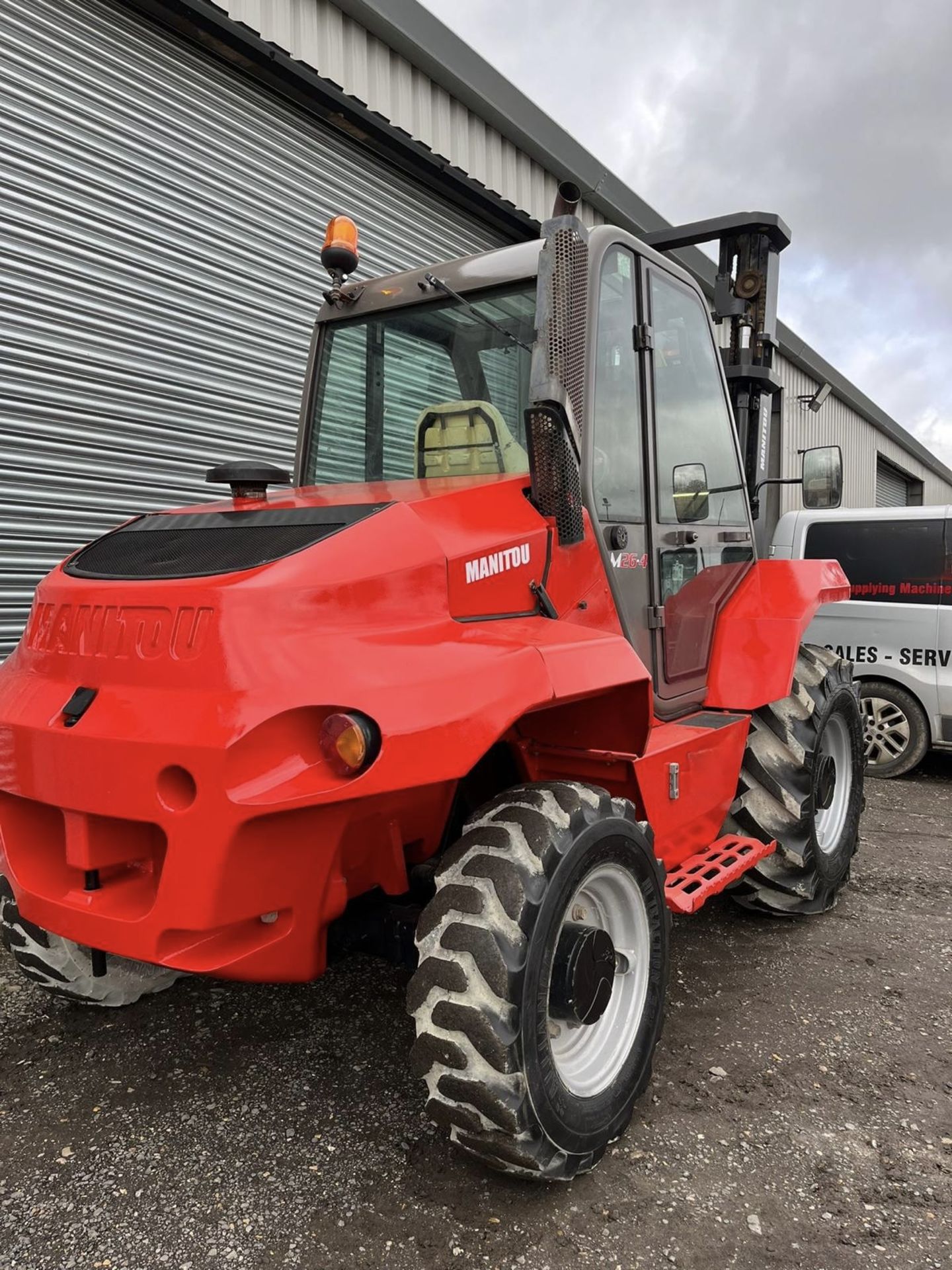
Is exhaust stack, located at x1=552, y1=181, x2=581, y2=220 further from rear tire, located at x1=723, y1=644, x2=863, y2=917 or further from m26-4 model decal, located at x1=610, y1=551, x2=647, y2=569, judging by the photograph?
rear tire, located at x1=723, y1=644, x2=863, y2=917

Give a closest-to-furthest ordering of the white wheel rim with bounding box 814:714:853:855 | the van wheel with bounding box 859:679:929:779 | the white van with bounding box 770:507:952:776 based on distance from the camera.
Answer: the white wheel rim with bounding box 814:714:853:855 < the white van with bounding box 770:507:952:776 < the van wheel with bounding box 859:679:929:779

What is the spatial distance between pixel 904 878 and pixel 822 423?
14.9m

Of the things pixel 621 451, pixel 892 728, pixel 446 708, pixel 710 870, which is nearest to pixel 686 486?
pixel 621 451

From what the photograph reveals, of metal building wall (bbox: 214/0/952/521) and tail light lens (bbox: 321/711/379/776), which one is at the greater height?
metal building wall (bbox: 214/0/952/521)

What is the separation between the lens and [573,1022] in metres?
2.36

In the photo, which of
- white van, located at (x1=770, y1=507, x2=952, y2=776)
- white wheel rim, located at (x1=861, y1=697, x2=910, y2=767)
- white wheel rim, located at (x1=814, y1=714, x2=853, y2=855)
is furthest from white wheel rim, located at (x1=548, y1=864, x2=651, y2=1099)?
white wheel rim, located at (x1=861, y1=697, x2=910, y2=767)

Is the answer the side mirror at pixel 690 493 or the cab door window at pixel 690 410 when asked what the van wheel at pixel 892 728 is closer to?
the cab door window at pixel 690 410

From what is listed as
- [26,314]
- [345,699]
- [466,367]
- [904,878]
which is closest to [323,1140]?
[345,699]

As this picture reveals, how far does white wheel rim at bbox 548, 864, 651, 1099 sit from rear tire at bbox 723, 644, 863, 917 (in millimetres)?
1187

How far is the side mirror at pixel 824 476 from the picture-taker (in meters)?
4.02

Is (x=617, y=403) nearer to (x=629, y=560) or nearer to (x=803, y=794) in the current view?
(x=629, y=560)

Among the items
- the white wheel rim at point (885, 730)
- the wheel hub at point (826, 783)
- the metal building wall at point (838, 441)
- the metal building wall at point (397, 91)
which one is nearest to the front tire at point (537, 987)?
the wheel hub at point (826, 783)

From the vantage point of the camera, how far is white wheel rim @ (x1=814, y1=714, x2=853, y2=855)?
4.39 meters

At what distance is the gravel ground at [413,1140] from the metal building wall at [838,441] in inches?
371
